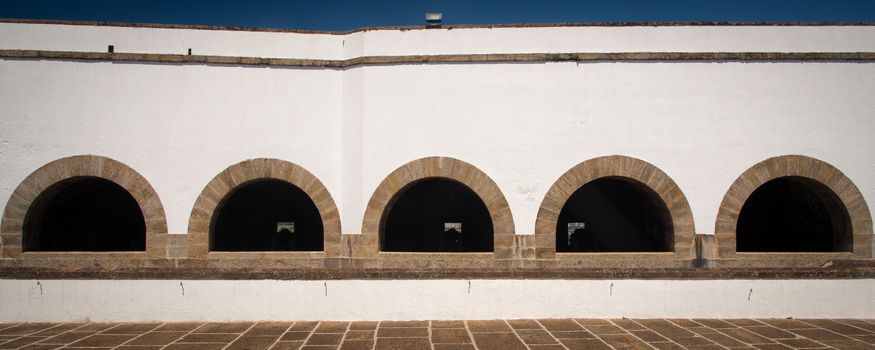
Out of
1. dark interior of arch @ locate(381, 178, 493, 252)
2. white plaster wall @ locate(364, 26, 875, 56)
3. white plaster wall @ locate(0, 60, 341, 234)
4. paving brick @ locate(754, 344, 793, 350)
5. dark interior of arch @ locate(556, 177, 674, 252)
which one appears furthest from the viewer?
dark interior of arch @ locate(381, 178, 493, 252)

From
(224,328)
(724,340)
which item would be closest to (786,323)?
(724,340)

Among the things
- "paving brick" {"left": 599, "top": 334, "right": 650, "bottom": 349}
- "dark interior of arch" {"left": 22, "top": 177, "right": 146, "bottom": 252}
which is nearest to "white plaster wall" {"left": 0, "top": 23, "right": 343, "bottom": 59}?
"dark interior of arch" {"left": 22, "top": 177, "right": 146, "bottom": 252}

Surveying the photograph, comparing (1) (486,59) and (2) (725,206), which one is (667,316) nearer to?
(2) (725,206)

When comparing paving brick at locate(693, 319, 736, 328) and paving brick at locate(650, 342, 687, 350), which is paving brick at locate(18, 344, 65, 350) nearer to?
paving brick at locate(650, 342, 687, 350)

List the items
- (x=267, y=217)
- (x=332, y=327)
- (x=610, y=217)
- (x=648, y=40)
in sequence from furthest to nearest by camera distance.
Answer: (x=267, y=217), (x=610, y=217), (x=648, y=40), (x=332, y=327)

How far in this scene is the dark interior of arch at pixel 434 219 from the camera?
11.7 metres

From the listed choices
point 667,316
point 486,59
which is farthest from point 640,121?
point 667,316

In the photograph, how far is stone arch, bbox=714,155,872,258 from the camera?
307 inches

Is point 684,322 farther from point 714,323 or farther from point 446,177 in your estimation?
point 446,177

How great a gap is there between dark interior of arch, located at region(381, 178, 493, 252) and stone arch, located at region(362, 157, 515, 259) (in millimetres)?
3697

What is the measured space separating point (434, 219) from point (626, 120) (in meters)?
5.00

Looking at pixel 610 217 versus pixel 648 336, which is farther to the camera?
pixel 610 217

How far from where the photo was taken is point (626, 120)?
7910mm

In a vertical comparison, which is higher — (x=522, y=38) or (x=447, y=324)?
(x=522, y=38)
